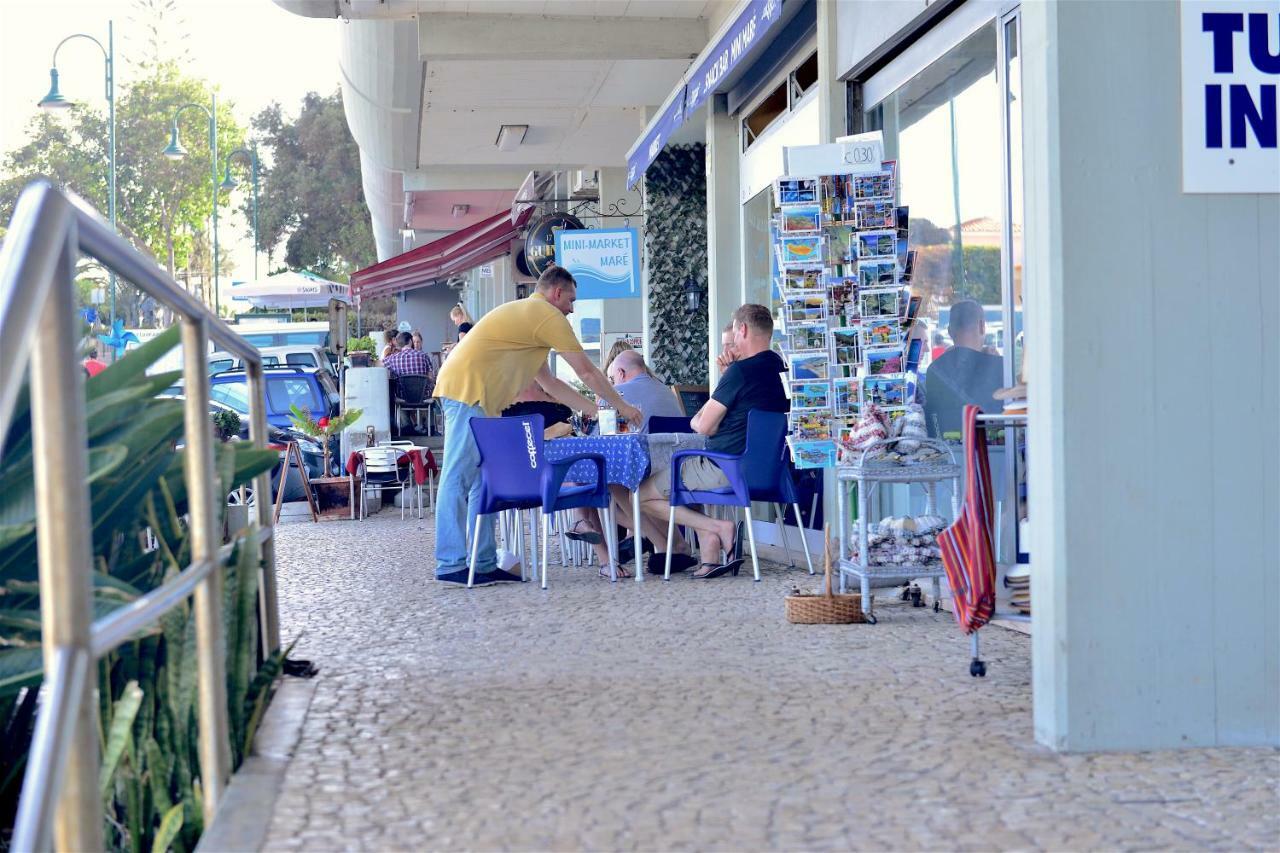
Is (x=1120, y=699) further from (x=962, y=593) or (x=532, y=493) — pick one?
(x=532, y=493)

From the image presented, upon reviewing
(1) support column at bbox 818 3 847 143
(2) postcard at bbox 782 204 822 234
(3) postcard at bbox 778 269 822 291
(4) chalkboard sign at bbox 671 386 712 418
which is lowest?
(4) chalkboard sign at bbox 671 386 712 418

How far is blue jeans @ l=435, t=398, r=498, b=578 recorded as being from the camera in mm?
7820

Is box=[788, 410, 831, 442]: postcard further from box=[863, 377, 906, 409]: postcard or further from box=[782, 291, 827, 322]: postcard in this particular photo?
box=[782, 291, 827, 322]: postcard

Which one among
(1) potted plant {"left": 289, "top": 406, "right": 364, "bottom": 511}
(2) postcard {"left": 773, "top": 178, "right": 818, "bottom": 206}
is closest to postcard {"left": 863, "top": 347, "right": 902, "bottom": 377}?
(2) postcard {"left": 773, "top": 178, "right": 818, "bottom": 206}

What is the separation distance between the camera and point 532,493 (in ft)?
24.6

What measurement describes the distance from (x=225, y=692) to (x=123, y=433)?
645 millimetres

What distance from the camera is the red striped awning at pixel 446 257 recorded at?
19375 mm

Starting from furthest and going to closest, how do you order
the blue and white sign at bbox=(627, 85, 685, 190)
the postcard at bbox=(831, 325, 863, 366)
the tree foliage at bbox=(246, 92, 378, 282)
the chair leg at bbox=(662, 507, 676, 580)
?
the tree foliage at bbox=(246, 92, 378, 282) → the blue and white sign at bbox=(627, 85, 685, 190) → the chair leg at bbox=(662, 507, 676, 580) → the postcard at bbox=(831, 325, 863, 366)

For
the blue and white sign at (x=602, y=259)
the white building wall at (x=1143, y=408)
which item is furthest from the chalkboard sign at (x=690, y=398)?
the white building wall at (x=1143, y=408)

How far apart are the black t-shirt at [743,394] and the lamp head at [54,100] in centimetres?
1852

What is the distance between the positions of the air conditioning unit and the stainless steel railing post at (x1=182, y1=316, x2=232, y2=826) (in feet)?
47.9

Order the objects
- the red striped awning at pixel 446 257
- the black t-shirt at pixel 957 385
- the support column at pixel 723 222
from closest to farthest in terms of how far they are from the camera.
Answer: the black t-shirt at pixel 957 385, the support column at pixel 723 222, the red striped awning at pixel 446 257

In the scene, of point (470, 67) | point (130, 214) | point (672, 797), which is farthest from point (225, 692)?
point (130, 214)

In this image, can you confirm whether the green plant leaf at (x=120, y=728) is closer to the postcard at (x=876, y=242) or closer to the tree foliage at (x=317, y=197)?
the postcard at (x=876, y=242)
